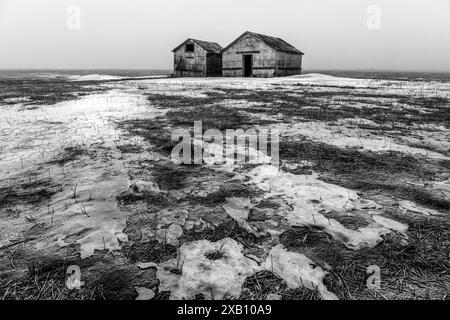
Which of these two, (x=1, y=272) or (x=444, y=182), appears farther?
(x=444, y=182)

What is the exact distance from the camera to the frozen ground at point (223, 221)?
2152 millimetres

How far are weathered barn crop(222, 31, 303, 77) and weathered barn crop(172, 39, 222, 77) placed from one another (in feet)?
7.49

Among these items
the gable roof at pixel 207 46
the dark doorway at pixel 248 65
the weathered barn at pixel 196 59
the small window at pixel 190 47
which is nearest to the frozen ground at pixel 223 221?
the dark doorway at pixel 248 65

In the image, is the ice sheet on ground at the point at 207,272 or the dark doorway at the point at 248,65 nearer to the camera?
the ice sheet on ground at the point at 207,272

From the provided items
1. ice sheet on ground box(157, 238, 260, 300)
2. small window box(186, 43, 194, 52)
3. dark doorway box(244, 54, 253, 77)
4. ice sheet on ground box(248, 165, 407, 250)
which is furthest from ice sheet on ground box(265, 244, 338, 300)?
small window box(186, 43, 194, 52)

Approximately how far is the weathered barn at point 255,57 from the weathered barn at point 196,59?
228cm

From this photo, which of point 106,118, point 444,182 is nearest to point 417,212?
point 444,182

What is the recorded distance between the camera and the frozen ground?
215 cm

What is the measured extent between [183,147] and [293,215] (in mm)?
3107

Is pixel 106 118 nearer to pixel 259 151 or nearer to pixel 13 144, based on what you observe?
pixel 13 144

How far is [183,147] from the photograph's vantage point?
5.75 meters

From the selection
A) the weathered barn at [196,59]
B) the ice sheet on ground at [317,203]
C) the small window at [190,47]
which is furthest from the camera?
the small window at [190,47]

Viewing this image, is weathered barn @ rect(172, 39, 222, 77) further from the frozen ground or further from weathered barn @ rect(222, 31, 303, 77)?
the frozen ground

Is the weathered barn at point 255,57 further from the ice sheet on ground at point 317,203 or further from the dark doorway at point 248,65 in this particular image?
the ice sheet on ground at point 317,203
